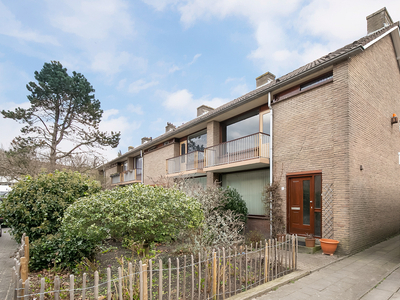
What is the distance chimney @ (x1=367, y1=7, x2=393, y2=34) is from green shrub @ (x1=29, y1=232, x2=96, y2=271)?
43.7 ft

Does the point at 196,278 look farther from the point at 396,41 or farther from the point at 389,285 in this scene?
the point at 396,41

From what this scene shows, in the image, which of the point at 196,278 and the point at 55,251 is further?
the point at 55,251

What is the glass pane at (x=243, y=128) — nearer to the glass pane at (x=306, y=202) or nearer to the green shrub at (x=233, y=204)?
the green shrub at (x=233, y=204)

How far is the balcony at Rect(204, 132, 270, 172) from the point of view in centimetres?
977

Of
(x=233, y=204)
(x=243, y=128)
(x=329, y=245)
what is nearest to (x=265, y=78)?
(x=243, y=128)

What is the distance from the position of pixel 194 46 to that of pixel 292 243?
30.0 ft

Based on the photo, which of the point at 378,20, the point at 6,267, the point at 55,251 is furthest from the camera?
the point at 378,20

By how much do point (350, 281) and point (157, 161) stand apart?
14856mm

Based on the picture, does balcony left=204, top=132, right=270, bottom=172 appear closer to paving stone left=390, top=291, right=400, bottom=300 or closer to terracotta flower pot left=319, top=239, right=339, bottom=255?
terracotta flower pot left=319, top=239, right=339, bottom=255

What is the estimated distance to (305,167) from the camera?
8.36 metres

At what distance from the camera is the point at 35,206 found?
19.7 feet

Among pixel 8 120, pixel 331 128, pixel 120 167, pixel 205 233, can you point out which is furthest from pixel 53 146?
pixel 331 128

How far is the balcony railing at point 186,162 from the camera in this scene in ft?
44.4

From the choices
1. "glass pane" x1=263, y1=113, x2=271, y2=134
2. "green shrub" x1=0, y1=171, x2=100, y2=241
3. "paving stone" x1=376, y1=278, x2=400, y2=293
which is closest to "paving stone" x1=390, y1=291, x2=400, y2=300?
"paving stone" x1=376, y1=278, x2=400, y2=293
